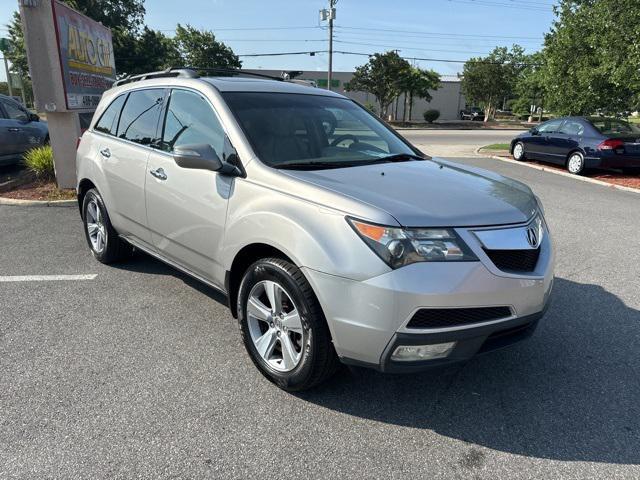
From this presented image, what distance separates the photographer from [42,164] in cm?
948

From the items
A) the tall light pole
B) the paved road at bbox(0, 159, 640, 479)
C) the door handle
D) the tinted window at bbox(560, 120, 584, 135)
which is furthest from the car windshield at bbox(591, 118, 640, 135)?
the tall light pole

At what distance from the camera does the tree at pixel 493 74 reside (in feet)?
158

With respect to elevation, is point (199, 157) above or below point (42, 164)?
above

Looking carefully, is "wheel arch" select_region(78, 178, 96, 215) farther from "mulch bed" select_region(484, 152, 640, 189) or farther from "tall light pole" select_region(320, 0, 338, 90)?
"tall light pole" select_region(320, 0, 338, 90)

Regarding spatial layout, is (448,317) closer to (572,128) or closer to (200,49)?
(572,128)

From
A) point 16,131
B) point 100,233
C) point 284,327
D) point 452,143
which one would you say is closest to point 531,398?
point 284,327

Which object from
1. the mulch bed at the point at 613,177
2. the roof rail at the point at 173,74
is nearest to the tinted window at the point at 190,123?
the roof rail at the point at 173,74

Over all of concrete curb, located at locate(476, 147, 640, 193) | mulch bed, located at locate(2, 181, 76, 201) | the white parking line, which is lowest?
concrete curb, located at locate(476, 147, 640, 193)

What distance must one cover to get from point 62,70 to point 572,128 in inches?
481

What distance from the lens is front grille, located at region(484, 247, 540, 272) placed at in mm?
2594

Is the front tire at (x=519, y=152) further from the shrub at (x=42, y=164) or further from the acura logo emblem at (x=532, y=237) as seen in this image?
the acura logo emblem at (x=532, y=237)

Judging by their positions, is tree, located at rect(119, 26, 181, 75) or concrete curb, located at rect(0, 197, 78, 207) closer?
concrete curb, located at rect(0, 197, 78, 207)

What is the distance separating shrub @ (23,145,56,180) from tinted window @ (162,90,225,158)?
6811mm

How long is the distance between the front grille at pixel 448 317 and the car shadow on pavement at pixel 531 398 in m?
0.53
